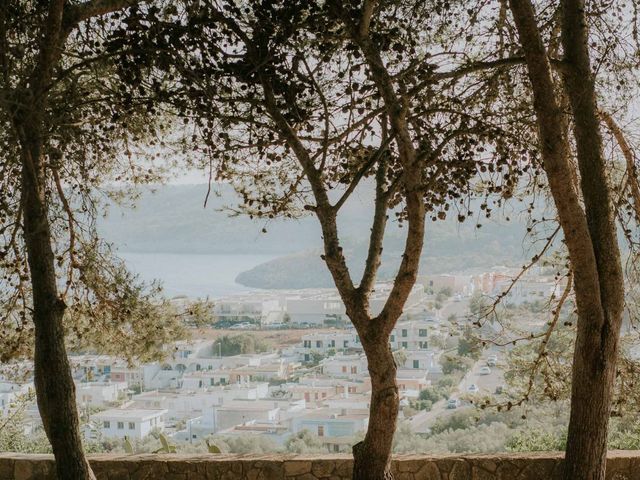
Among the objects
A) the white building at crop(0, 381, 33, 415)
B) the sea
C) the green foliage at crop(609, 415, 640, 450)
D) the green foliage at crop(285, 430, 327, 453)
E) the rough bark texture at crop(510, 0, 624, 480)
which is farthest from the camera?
the sea

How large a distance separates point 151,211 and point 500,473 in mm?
8066

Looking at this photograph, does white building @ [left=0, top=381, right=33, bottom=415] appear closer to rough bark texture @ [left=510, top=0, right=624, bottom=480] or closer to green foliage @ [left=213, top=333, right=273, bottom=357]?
green foliage @ [left=213, top=333, right=273, bottom=357]

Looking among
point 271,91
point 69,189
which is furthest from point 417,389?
point 271,91

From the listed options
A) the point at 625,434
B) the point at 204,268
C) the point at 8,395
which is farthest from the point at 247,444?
the point at 204,268

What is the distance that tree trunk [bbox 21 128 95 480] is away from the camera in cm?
419

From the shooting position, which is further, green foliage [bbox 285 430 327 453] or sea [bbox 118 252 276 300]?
sea [bbox 118 252 276 300]

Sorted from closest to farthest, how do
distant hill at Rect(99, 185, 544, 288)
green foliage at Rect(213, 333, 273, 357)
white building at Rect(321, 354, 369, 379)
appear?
white building at Rect(321, 354, 369, 379), distant hill at Rect(99, 185, 544, 288), green foliage at Rect(213, 333, 273, 357)

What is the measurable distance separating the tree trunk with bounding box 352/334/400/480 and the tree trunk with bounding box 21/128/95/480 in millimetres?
1565

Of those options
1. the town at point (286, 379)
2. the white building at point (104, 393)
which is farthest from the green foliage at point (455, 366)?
the white building at point (104, 393)

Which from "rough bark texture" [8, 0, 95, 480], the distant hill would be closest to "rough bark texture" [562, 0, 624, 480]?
"rough bark texture" [8, 0, 95, 480]

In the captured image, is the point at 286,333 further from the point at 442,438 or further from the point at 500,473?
the point at 500,473

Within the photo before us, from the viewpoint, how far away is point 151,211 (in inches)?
464

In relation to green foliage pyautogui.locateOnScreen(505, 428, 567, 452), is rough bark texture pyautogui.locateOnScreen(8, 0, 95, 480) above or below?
above

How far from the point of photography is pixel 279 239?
43.2 ft
